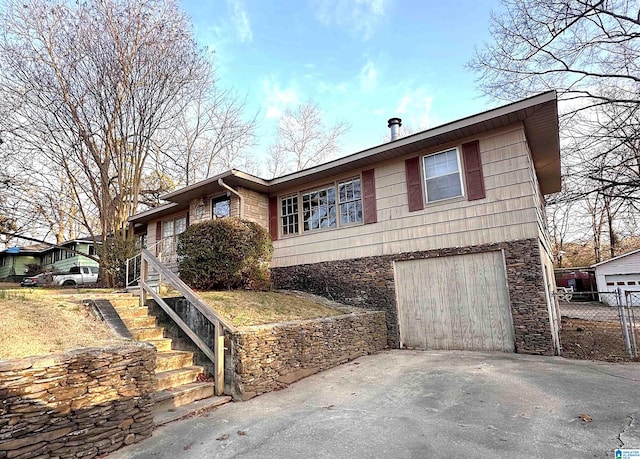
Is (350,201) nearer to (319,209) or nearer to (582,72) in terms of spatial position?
(319,209)

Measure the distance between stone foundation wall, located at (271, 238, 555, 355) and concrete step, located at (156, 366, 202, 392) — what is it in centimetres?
458

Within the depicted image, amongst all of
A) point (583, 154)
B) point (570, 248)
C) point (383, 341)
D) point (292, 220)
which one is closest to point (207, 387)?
point (383, 341)

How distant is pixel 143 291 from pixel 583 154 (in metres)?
13.9

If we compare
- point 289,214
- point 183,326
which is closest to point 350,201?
point 289,214

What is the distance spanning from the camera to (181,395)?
4203mm

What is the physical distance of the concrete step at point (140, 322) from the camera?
210 inches

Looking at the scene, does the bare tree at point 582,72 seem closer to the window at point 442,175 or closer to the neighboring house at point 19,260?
the window at point 442,175

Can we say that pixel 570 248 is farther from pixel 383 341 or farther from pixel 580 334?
pixel 383 341

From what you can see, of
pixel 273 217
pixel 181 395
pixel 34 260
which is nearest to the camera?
pixel 181 395

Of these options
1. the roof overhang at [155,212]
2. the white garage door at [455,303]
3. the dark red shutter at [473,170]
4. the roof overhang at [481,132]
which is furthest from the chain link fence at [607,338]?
the roof overhang at [155,212]

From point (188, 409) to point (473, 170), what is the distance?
6.81 m

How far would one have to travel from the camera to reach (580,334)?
7816 millimetres

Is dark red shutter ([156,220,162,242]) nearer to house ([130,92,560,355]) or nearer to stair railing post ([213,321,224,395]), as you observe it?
house ([130,92,560,355])

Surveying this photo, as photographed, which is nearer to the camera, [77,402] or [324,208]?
[77,402]
